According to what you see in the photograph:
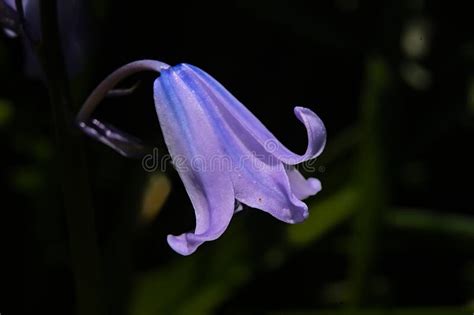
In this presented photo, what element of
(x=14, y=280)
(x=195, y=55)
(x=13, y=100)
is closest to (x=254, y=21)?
(x=195, y=55)

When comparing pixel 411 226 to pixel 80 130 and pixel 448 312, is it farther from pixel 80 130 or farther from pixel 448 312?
pixel 80 130

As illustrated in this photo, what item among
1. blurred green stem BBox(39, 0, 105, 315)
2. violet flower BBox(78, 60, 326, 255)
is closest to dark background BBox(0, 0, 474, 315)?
blurred green stem BBox(39, 0, 105, 315)

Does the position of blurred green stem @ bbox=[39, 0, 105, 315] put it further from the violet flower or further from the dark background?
the dark background

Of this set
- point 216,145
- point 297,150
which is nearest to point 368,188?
point 297,150

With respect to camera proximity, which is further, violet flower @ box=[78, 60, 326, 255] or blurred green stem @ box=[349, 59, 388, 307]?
blurred green stem @ box=[349, 59, 388, 307]

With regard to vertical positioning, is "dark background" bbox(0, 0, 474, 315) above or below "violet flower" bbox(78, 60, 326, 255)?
below

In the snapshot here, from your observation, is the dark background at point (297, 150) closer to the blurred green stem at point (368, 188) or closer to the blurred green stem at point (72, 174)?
the blurred green stem at point (368, 188)

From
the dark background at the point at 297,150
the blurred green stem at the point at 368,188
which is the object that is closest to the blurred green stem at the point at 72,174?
the dark background at the point at 297,150
